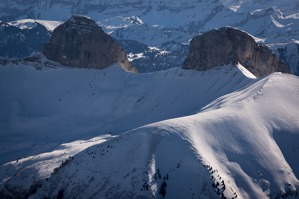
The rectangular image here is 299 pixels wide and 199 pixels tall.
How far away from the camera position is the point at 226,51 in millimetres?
146125

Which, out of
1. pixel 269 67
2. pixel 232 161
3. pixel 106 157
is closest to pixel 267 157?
pixel 232 161

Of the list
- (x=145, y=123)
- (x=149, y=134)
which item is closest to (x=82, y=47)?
(x=145, y=123)

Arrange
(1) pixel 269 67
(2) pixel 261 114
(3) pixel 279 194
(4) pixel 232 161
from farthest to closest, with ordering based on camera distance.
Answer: (1) pixel 269 67
(2) pixel 261 114
(4) pixel 232 161
(3) pixel 279 194

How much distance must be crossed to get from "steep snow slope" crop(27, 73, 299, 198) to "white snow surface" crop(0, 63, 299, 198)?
0.59ft

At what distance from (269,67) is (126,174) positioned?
271 ft

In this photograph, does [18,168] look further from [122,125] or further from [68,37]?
[68,37]

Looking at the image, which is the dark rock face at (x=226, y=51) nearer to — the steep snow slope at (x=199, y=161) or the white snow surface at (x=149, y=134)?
the white snow surface at (x=149, y=134)

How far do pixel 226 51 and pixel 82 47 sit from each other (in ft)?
150

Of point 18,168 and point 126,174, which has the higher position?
point 126,174

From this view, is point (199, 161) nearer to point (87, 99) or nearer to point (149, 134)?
point (149, 134)

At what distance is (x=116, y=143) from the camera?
97812 mm

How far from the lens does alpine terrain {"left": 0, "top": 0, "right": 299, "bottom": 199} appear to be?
87.2 metres

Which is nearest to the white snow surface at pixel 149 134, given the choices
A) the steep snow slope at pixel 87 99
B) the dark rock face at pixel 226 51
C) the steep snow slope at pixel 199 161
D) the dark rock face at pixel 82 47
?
the steep snow slope at pixel 199 161

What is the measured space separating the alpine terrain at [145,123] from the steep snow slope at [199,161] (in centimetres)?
19
